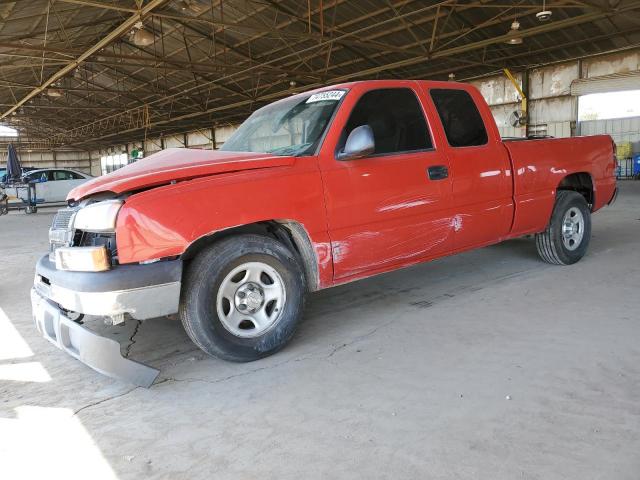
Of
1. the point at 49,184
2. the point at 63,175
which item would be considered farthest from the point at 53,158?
the point at 49,184

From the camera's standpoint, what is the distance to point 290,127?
388 cm

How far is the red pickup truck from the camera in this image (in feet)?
9.27

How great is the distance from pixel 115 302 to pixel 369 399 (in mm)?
1530

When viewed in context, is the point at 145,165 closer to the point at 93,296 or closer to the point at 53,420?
the point at 93,296

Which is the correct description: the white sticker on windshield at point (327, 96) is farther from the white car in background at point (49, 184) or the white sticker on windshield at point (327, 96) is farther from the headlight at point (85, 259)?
the white car in background at point (49, 184)

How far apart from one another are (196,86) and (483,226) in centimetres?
2295

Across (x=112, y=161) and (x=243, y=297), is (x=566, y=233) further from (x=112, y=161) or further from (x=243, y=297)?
(x=112, y=161)

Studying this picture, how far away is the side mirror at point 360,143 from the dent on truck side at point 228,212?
0.86 feet

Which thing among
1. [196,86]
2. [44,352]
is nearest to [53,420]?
[44,352]

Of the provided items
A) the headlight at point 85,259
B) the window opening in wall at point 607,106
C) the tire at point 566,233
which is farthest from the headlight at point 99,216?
the window opening in wall at point 607,106

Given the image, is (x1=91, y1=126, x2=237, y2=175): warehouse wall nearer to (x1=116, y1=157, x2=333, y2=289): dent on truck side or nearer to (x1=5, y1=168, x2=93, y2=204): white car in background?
(x1=5, y1=168, x2=93, y2=204): white car in background

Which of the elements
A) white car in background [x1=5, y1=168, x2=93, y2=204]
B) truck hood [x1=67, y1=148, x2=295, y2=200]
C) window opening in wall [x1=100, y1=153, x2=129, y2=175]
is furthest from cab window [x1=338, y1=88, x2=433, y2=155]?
window opening in wall [x1=100, y1=153, x2=129, y2=175]

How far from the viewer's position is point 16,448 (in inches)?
93.1

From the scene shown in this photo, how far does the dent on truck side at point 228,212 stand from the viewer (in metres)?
2.79
